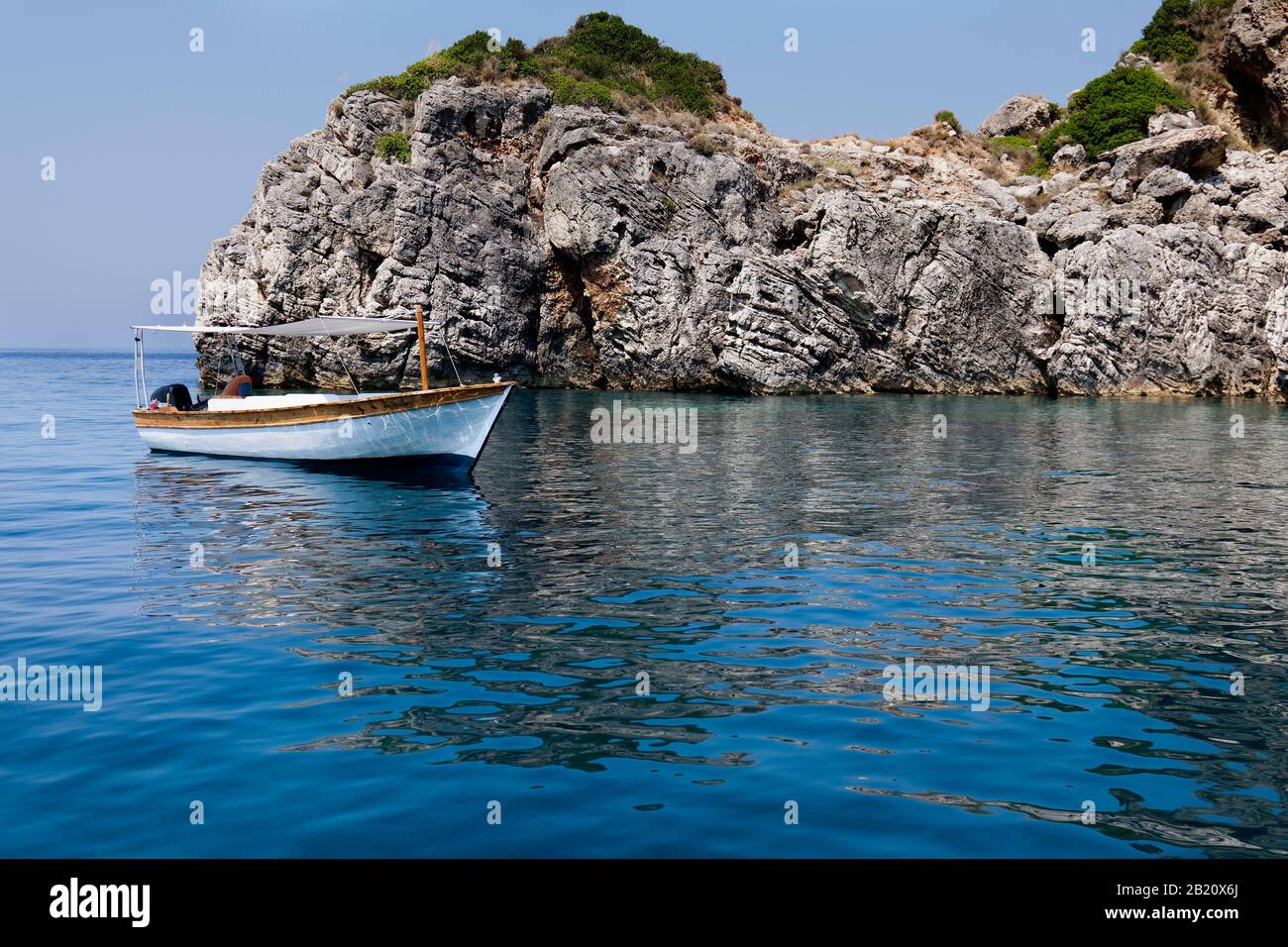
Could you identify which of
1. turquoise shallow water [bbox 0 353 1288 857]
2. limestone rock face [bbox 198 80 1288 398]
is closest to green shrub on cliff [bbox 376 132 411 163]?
limestone rock face [bbox 198 80 1288 398]

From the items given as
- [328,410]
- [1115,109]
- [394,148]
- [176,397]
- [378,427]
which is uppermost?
[1115,109]

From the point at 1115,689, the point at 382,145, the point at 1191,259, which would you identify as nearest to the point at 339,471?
the point at 1115,689

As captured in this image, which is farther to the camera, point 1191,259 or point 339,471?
point 1191,259

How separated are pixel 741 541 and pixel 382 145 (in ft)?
190

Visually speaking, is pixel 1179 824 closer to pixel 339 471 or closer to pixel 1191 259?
pixel 339 471

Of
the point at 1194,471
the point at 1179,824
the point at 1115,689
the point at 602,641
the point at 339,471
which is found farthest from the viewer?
the point at 339,471

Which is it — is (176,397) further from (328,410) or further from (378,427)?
(378,427)

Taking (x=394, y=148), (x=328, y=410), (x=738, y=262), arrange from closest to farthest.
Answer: (x=328, y=410), (x=738, y=262), (x=394, y=148)

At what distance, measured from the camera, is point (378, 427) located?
27.3m

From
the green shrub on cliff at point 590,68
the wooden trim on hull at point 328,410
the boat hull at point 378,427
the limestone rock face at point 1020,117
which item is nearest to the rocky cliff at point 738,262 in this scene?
the green shrub on cliff at point 590,68

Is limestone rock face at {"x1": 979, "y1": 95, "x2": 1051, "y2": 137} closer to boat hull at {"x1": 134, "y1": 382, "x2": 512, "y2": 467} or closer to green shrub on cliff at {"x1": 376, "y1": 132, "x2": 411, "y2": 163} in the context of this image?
green shrub on cliff at {"x1": 376, "y1": 132, "x2": 411, "y2": 163}

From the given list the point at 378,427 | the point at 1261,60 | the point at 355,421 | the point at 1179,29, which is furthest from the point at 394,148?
the point at 1179,29

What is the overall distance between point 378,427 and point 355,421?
75cm
